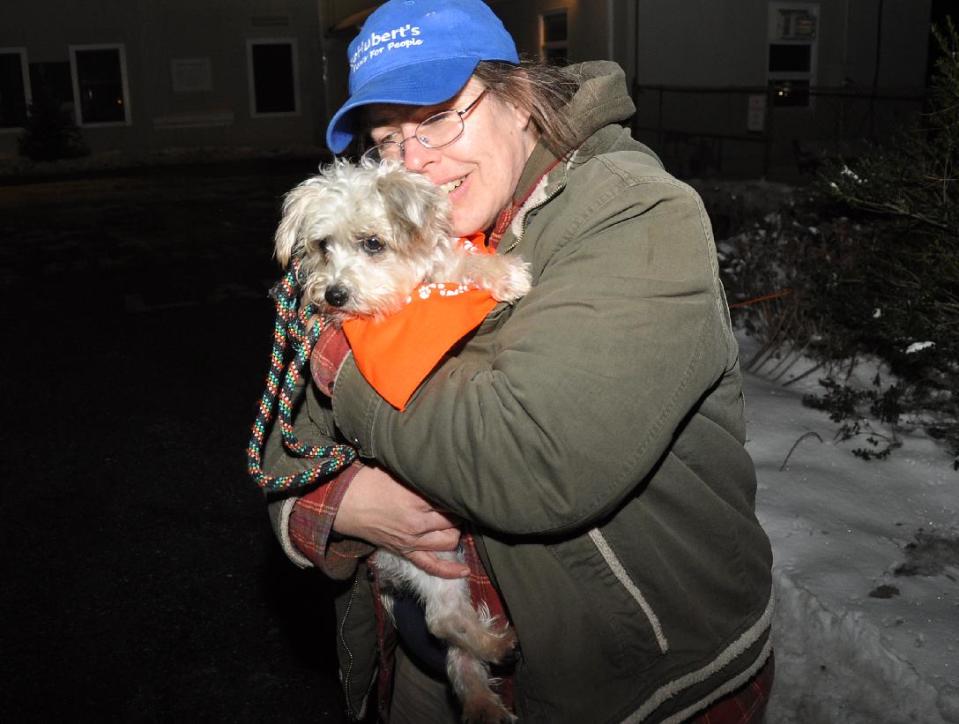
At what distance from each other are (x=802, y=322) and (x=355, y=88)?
5.11 metres

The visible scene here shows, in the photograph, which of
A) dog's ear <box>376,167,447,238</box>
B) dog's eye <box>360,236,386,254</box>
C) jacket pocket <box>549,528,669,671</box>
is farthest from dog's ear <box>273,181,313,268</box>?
jacket pocket <box>549,528,669,671</box>

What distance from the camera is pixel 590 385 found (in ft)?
5.06

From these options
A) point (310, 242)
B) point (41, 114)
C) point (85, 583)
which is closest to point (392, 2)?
point (310, 242)

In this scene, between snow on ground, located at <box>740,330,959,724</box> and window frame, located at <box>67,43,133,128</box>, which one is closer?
snow on ground, located at <box>740,330,959,724</box>

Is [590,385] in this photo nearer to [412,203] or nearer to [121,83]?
[412,203]

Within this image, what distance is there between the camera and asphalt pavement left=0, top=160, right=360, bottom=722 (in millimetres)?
3939

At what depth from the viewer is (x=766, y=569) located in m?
1.95

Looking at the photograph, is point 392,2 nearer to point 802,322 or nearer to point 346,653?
point 346,653

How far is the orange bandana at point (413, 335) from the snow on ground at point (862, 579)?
2140 mm

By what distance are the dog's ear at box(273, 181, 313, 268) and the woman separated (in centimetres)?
35

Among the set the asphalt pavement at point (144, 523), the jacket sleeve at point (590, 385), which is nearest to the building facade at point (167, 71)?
the asphalt pavement at point (144, 523)

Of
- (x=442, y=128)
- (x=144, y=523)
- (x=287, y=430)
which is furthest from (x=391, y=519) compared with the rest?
(x=144, y=523)

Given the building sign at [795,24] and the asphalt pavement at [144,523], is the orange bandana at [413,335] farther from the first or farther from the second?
the building sign at [795,24]

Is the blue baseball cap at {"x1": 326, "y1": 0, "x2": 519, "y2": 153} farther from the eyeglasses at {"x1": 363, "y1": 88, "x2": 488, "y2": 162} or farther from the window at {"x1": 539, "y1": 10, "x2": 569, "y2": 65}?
the window at {"x1": 539, "y1": 10, "x2": 569, "y2": 65}
